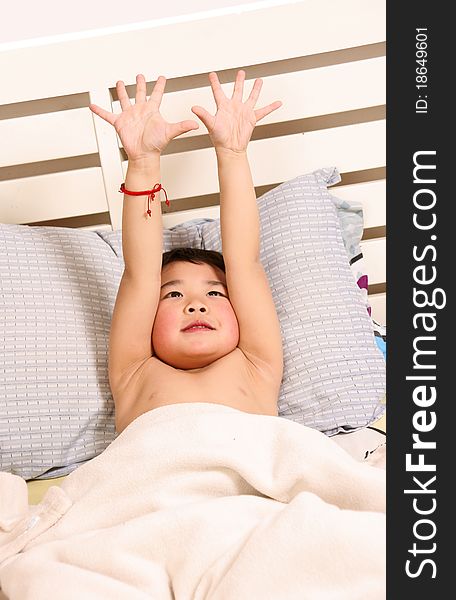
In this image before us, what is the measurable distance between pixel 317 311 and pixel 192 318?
0.98ft

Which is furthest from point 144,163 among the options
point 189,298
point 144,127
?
point 189,298

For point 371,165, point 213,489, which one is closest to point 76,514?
point 213,489

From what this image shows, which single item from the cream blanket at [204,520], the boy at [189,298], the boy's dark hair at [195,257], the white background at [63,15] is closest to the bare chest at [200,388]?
the boy at [189,298]

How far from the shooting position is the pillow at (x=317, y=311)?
1832 millimetres

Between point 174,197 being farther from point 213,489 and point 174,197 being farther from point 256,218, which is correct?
point 213,489

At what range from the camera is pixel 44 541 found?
142cm

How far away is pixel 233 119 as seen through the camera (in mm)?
1896

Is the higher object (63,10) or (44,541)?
(63,10)

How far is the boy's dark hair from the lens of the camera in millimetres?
1901

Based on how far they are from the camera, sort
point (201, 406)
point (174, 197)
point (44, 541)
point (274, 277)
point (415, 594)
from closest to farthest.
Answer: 1. point (415, 594)
2. point (44, 541)
3. point (201, 406)
4. point (274, 277)
5. point (174, 197)

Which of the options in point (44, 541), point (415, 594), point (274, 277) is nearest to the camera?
point (415, 594)

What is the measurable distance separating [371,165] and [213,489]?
1087mm

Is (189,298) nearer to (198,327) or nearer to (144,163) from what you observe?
(198,327)

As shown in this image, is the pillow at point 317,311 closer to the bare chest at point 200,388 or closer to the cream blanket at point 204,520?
the bare chest at point 200,388
